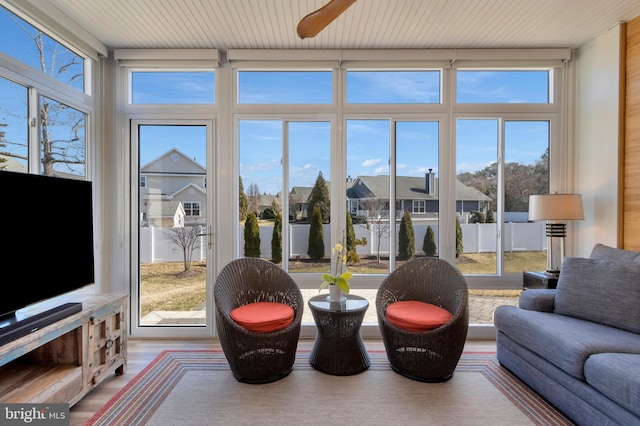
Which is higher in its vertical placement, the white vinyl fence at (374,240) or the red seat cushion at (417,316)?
the white vinyl fence at (374,240)

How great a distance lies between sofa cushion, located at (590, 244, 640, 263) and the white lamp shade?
333mm

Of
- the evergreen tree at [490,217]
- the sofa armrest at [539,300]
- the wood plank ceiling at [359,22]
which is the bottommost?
the sofa armrest at [539,300]

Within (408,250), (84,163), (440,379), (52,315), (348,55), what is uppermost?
(348,55)

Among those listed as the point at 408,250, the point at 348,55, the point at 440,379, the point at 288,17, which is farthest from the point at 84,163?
the point at 440,379

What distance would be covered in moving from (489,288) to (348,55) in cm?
284

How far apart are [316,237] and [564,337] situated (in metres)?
2.15

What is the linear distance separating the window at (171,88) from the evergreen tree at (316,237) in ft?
5.34

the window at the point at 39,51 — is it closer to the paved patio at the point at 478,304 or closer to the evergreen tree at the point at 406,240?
the paved patio at the point at 478,304

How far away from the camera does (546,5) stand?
2.52m

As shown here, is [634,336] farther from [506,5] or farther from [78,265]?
[78,265]

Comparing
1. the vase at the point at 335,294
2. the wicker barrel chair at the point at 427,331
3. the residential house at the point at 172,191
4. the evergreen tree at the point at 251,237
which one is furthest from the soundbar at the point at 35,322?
the wicker barrel chair at the point at 427,331

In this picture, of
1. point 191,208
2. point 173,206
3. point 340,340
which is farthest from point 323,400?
point 173,206

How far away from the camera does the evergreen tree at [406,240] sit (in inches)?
132

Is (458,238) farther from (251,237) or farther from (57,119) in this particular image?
(57,119)
